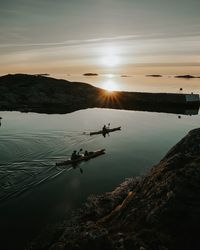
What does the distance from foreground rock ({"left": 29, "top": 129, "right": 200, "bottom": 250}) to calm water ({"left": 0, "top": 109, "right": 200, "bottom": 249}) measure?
6621mm

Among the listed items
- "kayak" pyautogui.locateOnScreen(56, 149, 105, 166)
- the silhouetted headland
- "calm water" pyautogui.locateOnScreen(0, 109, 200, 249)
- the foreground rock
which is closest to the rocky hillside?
the silhouetted headland

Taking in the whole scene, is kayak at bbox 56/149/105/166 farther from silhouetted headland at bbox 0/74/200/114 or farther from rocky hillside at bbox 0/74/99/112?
rocky hillside at bbox 0/74/99/112

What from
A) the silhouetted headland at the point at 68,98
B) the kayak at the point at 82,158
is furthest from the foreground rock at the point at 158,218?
the silhouetted headland at the point at 68,98

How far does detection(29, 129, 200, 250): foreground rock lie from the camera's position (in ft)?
51.3

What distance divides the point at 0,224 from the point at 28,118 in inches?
2272

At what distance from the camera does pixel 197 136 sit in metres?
24.5

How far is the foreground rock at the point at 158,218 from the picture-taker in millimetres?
15648

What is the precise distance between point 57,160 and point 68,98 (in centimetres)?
8062

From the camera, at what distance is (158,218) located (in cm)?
1695

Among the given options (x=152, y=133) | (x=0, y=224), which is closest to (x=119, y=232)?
(x=0, y=224)

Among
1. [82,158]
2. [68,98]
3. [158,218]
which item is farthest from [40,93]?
[158,218]

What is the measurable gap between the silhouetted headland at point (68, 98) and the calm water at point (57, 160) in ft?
Answer: 79.0

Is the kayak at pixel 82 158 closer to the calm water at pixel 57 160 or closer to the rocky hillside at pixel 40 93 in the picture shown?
the calm water at pixel 57 160

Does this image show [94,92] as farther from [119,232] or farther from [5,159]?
[119,232]
